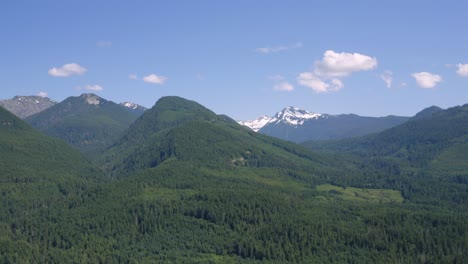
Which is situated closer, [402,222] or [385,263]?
[385,263]

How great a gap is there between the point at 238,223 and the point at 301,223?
2428cm

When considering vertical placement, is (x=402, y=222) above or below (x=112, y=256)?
above

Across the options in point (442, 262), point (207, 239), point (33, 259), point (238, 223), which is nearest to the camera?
point (442, 262)

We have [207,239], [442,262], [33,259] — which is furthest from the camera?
[207,239]

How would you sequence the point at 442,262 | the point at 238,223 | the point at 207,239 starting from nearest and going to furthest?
the point at 442,262
the point at 207,239
the point at 238,223

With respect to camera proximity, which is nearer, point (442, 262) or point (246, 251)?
point (442, 262)

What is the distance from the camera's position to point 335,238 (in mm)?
176000

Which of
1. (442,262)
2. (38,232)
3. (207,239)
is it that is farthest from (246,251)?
(38,232)

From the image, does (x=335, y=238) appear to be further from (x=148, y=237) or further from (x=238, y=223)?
(x=148, y=237)

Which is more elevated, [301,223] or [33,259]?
[301,223]

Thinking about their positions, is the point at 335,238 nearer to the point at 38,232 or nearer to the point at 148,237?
the point at 148,237

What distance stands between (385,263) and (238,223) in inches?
2373

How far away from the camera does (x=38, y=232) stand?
193125 millimetres

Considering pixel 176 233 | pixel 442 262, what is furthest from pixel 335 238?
pixel 176 233
